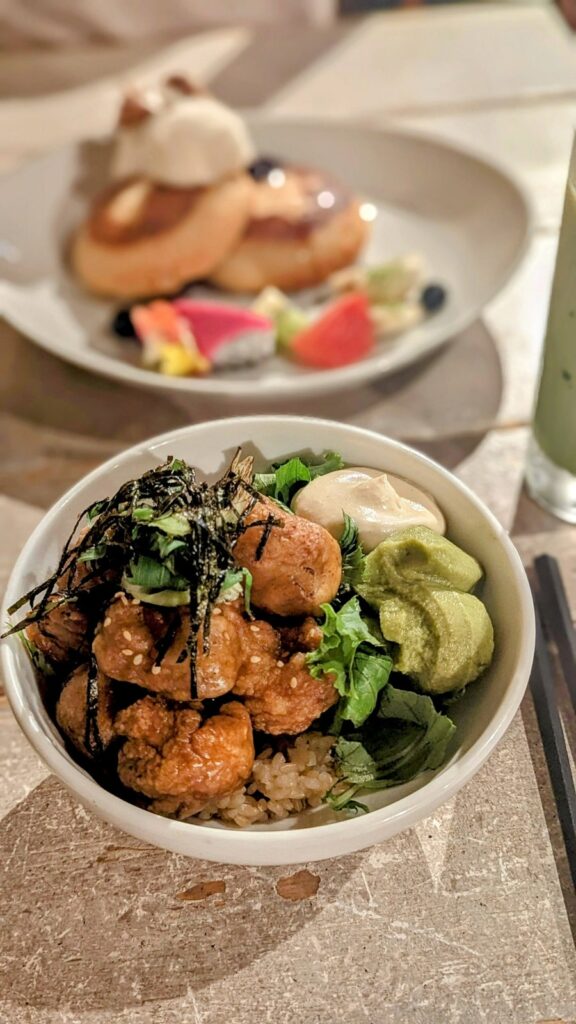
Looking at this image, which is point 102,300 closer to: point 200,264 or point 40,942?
point 200,264

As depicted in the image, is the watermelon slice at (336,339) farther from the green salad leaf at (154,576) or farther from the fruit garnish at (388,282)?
the green salad leaf at (154,576)

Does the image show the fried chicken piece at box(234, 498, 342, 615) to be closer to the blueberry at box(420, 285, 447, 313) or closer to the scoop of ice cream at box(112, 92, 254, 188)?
the blueberry at box(420, 285, 447, 313)

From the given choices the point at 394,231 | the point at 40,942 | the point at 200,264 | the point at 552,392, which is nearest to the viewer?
the point at 40,942

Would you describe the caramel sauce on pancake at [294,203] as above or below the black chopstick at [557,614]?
above

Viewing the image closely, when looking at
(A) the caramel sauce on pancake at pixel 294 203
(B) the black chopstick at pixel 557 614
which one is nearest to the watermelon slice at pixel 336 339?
(A) the caramel sauce on pancake at pixel 294 203

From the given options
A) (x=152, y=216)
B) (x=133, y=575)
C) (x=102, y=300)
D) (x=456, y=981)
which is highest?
(x=133, y=575)

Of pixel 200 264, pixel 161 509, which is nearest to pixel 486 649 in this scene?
pixel 161 509

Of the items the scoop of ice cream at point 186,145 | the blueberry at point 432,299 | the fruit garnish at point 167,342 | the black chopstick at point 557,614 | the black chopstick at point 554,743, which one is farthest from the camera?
the scoop of ice cream at point 186,145
